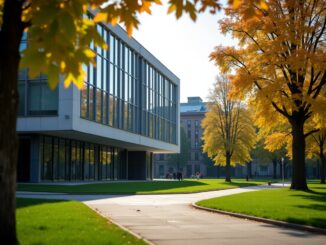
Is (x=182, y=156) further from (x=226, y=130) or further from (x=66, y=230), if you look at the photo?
(x=66, y=230)

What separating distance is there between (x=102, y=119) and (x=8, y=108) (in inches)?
1614

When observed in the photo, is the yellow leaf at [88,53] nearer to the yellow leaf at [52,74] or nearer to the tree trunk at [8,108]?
the yellow leaf at [52,74]

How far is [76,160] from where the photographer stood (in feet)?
161

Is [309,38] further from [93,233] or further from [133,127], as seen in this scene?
[133,127]

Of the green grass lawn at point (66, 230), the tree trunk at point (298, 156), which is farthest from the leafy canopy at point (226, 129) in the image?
the green grass lawn at point (66, 230)

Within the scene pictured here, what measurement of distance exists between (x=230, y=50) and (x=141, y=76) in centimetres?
2841

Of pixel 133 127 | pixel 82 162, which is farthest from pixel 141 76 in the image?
A: pixel 82 162

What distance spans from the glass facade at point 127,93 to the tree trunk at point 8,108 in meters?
35.8

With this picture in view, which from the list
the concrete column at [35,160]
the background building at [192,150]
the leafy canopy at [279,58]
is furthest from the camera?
the background building at [192,150]

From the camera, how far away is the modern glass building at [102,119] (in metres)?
40.6

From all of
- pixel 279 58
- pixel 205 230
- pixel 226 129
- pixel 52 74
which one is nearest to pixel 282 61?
pixel 279 58

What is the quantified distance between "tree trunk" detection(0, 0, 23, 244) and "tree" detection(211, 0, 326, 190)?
22944mm

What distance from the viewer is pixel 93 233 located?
35.5 feet

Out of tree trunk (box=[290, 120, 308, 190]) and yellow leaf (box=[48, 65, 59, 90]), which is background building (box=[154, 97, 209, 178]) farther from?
yellow leaf (box=[48, 65, 59, 90])
